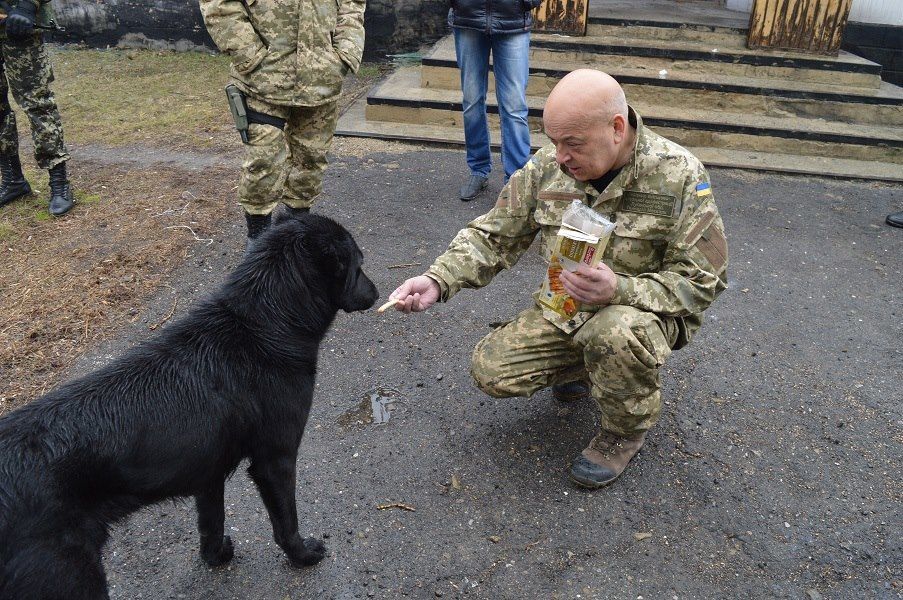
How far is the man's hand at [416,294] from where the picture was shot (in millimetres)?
2818

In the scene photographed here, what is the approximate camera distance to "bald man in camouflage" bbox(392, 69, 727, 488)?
2660 mm

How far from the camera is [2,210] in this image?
5508 mm

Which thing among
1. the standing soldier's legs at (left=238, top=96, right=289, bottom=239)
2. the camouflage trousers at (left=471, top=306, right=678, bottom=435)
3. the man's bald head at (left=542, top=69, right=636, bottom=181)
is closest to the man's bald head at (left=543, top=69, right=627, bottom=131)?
the man's bald head at (left=542, top=69, right=636, bottom=181)

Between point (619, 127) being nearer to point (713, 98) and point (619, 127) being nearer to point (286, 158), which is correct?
point (286, 158)

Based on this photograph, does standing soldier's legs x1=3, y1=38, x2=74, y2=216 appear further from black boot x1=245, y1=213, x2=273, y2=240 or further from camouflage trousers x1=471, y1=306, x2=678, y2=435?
camouflage trousers x1=471, y1=306, x2=678, y2=435

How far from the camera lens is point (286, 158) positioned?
176 inches

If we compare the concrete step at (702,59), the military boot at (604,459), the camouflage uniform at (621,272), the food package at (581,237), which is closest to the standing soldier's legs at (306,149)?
the camouflage uniform at (621,272)

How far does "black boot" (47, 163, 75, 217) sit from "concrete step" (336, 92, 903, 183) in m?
2.65

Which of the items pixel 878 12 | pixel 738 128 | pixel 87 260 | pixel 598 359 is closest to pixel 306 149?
pixel 87 260

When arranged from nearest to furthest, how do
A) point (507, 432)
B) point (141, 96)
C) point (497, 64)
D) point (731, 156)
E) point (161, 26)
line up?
point (507, 432)
point (497, 64)
point (731, 156)
point (141, 96)
point (161, 26)

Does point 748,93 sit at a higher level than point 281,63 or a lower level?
lower

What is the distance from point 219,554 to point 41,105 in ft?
14.1

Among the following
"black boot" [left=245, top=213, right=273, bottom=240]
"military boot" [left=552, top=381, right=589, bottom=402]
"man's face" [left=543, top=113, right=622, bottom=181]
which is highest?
"man's face" [left=543, top=113, right=622, bottom=181]

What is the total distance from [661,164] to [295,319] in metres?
1.59
